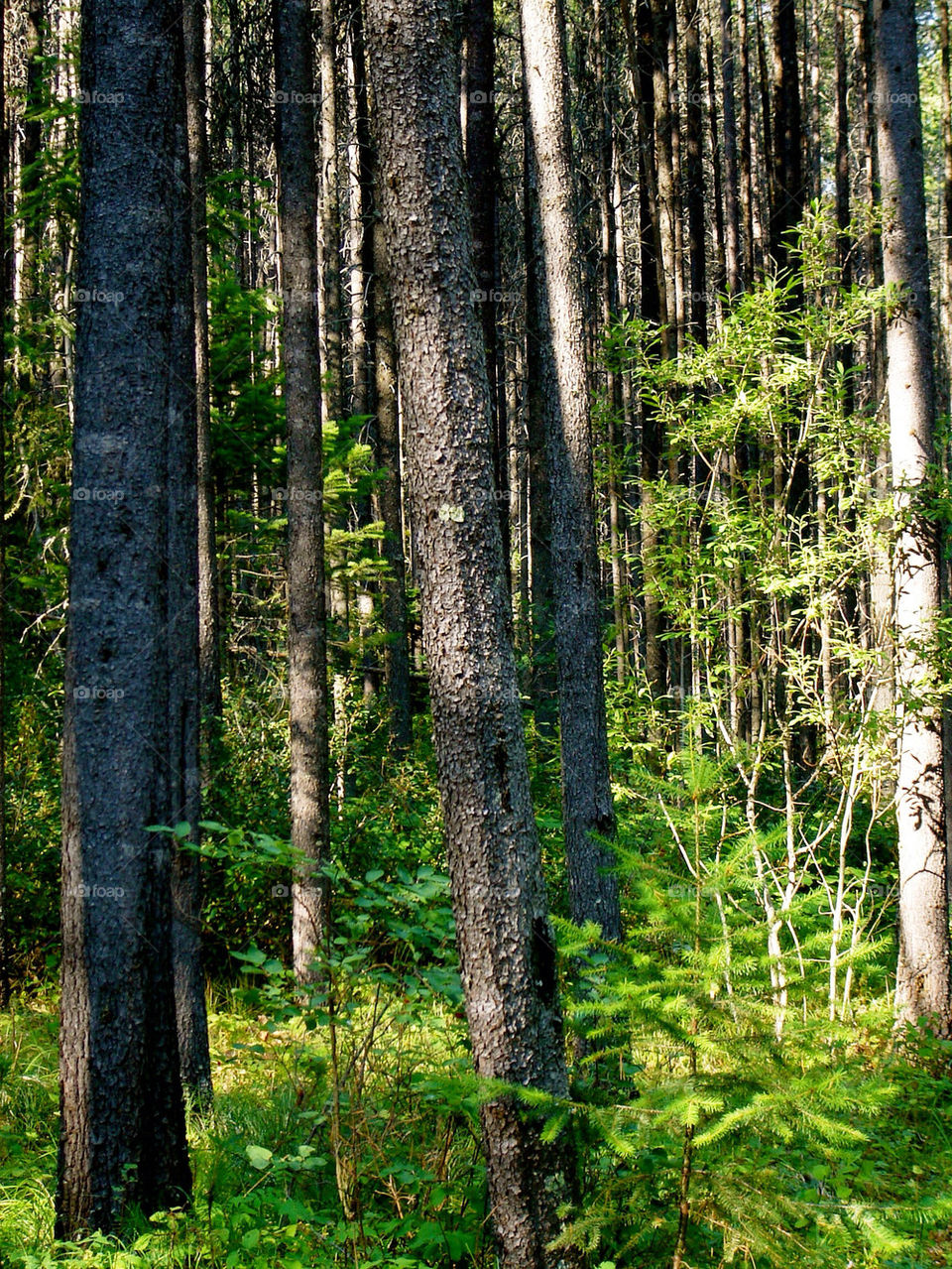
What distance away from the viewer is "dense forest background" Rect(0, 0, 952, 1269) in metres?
3.19

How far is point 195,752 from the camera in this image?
6109 mm

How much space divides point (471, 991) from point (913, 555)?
207 inches

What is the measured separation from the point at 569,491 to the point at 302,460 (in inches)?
100

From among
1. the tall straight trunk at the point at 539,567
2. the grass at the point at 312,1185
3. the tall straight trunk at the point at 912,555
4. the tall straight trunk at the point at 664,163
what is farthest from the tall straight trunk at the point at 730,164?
the grass at the point at 312,1185

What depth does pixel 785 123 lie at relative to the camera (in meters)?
12.2

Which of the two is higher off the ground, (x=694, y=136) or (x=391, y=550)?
(x=694, y=136)

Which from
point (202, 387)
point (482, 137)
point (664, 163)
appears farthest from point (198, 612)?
point (664, 163)

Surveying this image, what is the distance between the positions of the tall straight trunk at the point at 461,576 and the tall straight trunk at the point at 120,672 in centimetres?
151

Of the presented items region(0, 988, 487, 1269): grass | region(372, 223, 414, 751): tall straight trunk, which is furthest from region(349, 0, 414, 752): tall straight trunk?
region(0, 988, 487, 1269): grass

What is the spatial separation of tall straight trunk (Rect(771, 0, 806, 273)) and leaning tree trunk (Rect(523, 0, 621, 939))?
6.72 meters

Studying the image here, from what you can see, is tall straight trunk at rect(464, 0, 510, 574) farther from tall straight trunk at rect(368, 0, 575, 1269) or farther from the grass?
the grass

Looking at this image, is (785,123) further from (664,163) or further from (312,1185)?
(312,1185)

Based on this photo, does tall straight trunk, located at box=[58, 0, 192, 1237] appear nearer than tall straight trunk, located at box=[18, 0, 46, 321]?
Yes

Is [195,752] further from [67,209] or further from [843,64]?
[843,64]
